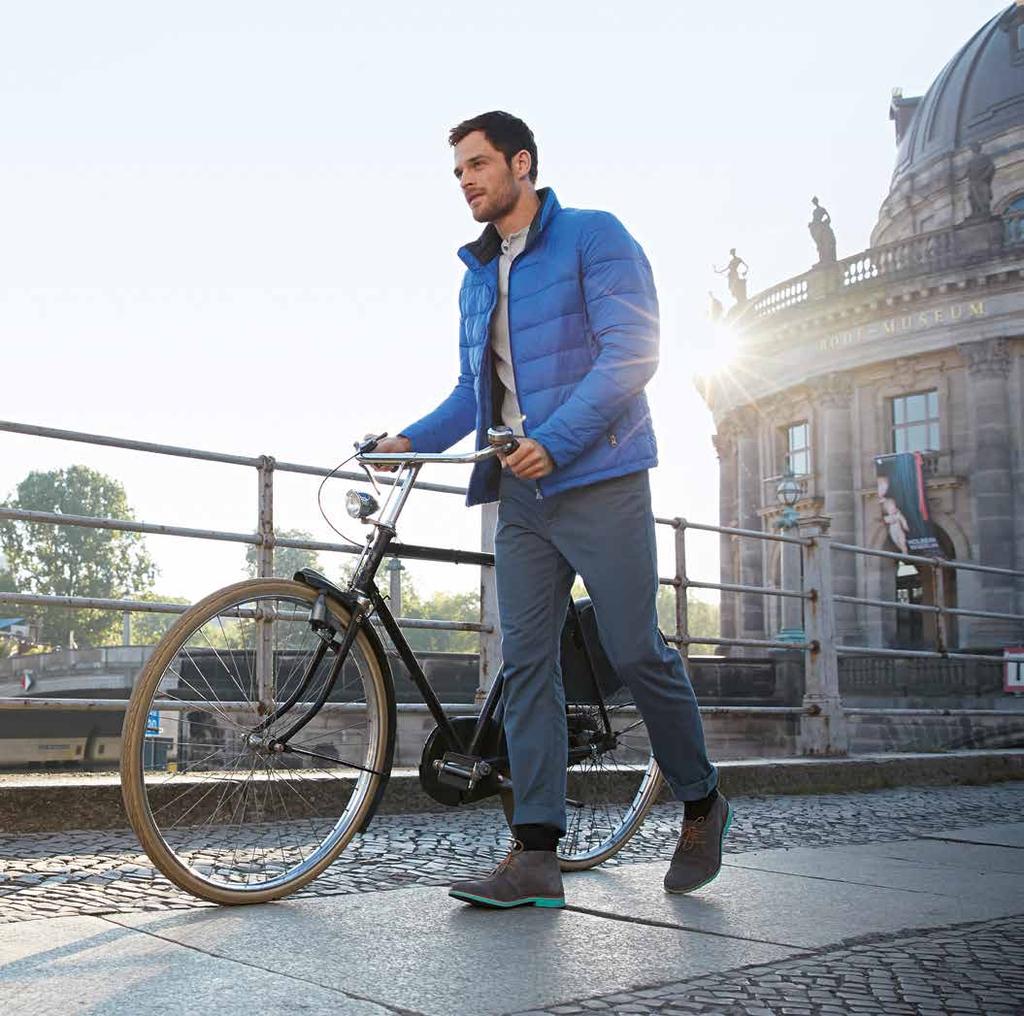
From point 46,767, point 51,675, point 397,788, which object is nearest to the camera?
point 397,788

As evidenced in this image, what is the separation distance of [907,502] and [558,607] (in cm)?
3480

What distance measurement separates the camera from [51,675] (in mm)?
49906

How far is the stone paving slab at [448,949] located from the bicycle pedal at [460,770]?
40 centimetres

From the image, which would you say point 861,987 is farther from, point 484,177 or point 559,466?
point 484,177

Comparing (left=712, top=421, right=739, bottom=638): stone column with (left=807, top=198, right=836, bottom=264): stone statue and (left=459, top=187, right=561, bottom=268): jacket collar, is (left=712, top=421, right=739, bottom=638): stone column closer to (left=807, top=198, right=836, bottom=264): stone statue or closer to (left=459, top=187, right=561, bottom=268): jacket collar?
(left=807, top=198, right=836, bottom=264): stone statue

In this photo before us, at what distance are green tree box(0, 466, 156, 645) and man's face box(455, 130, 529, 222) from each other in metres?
78.2

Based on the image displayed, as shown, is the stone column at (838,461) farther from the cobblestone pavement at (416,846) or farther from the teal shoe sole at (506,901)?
the teal shoe sole at (506,901)

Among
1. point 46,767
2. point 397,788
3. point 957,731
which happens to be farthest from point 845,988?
point 46,767

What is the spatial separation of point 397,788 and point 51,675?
154ft

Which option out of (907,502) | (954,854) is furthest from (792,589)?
(954,854)

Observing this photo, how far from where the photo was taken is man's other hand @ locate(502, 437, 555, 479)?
3.64m

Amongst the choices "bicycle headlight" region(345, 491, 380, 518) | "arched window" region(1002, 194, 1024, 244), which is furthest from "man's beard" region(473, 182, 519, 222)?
"arched window" region(1002, 194, 1024, 244)

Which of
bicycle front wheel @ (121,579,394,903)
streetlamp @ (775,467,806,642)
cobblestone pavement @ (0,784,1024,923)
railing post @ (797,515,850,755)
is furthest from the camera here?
streetlamp @ (775,467,806,642)

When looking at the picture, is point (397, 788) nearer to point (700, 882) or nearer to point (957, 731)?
point (700, 882)
